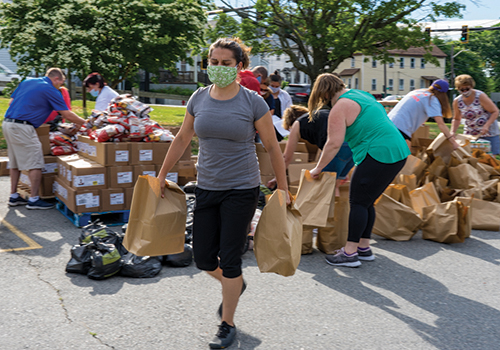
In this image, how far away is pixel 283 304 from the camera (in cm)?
387

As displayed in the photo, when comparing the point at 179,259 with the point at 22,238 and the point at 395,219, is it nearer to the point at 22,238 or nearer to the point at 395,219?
the point at 22,238

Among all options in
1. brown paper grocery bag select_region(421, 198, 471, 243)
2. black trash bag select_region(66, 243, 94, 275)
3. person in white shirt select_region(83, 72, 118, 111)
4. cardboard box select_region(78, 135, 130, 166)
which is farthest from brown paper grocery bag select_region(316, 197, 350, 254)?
person in white shirt select_region(83, 72, 118, 111)

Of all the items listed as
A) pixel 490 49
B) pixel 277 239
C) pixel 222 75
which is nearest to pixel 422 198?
pixel 277 239

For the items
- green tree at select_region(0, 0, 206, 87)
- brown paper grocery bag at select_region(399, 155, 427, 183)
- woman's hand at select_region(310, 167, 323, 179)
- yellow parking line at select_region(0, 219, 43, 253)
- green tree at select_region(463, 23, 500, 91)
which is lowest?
yellow parking line at select_region(0, 219, 43, 253)

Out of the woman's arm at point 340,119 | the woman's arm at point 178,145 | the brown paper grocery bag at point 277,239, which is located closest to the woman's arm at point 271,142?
the brown paper grocery bag at point 277,239

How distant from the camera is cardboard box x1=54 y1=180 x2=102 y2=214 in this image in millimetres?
5758

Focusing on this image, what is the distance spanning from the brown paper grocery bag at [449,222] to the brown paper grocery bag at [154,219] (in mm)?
Result: 3486

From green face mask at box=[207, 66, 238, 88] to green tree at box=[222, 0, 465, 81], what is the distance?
40.3 feet

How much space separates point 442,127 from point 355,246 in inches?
108

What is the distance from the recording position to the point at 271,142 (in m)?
3.09

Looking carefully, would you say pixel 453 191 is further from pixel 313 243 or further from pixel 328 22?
pixel 328 22

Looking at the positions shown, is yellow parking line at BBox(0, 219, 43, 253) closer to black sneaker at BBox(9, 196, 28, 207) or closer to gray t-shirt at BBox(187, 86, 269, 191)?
black sneaker at BBox(9, 196, 28, 207)

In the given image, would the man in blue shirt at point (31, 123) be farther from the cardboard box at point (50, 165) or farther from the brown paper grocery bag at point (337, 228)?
the brown paper grocery bag at point (337, 228)

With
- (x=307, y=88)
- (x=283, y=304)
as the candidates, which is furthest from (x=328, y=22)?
Answer: (x=307, y=88)
